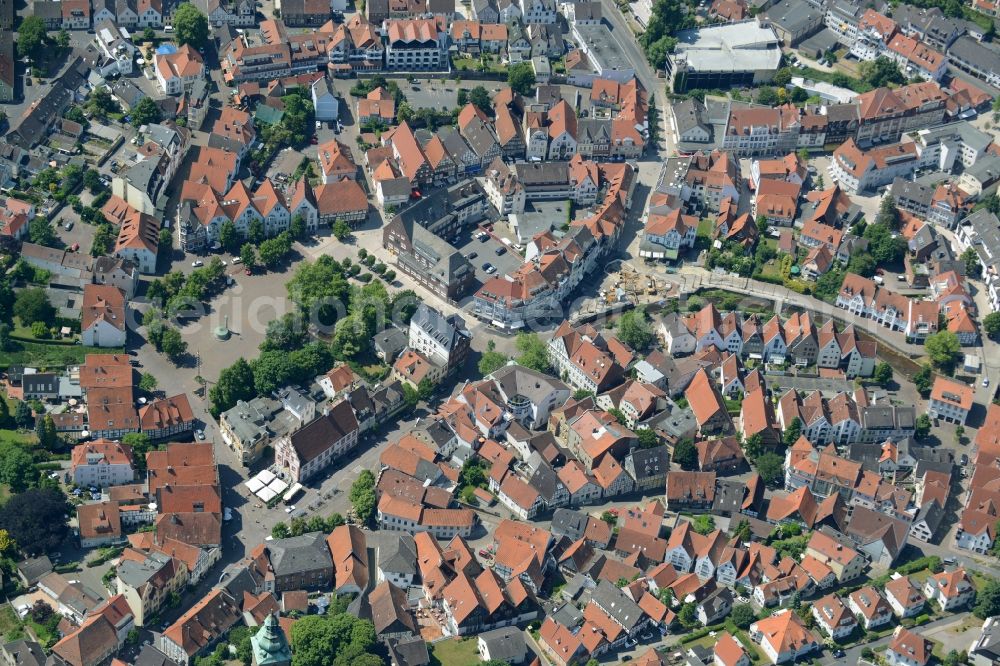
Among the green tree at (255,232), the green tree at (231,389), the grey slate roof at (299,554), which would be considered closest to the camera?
the grey slate roof at (299,554)

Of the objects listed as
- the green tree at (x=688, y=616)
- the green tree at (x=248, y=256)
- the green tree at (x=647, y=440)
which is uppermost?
the green tree at (x=248, y=256)

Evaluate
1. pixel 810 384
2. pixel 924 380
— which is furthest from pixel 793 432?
pixel 924 380

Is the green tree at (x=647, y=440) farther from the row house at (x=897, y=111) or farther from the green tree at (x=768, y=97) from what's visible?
the green tree at (x=768, y=97)

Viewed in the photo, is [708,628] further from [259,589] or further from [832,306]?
[832,306]

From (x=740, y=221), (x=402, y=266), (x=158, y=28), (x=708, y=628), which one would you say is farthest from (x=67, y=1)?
(x=708, y=628)

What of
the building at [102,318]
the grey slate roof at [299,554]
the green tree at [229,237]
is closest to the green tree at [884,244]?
the green tree at [229,237]

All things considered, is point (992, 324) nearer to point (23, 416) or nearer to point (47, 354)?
point (47, 354)

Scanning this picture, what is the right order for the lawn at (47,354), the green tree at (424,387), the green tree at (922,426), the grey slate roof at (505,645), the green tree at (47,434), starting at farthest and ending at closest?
1. the green tree at (922,426)
2. the green tree at (424,387)
3. the lawn at (47,354)
4. the green tree at (47,434)
5. the grey slate roof at (505,645)
